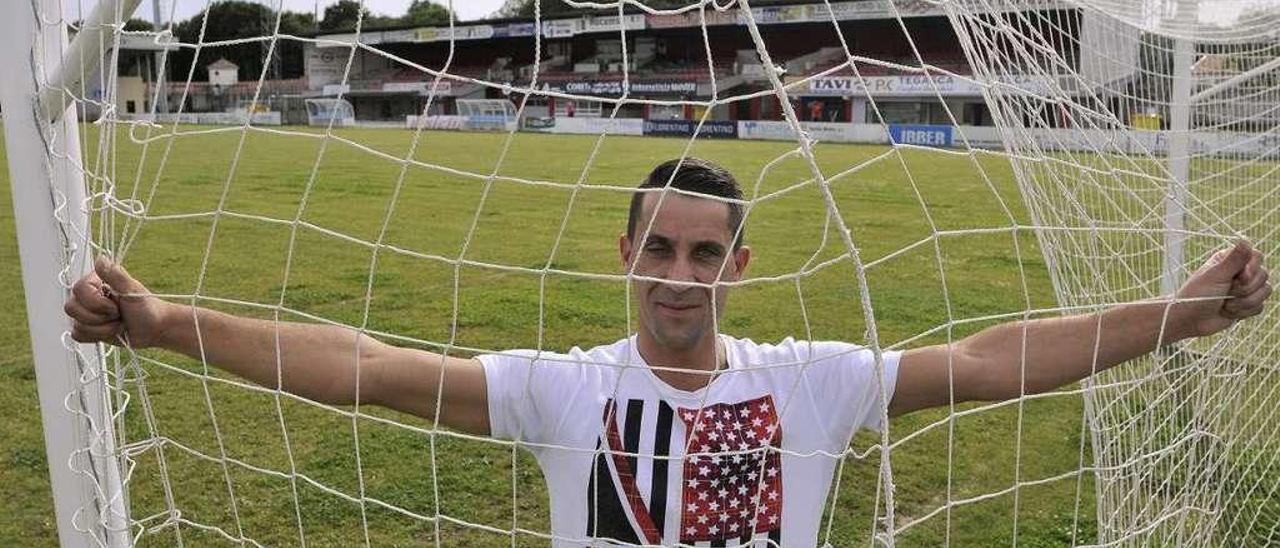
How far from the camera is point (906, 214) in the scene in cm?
1120

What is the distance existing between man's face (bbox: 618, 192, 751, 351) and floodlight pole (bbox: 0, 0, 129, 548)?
1.02 metres

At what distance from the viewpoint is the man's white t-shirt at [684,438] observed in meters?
1.57

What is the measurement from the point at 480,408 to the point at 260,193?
40.1 ft

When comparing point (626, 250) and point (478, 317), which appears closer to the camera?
point (626, 250)

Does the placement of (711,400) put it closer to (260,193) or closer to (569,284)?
(569,284)

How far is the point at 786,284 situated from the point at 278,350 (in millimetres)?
6023

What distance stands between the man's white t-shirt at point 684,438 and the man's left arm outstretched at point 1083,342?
8 centimetres

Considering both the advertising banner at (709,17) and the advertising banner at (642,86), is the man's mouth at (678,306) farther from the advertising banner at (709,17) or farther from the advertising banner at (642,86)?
the advertising banner at (642,86)

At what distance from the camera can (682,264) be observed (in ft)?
5.22

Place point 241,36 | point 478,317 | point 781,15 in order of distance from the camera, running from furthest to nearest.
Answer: point 781,15 < point 478,317 < point 241,36

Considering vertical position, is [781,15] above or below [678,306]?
above

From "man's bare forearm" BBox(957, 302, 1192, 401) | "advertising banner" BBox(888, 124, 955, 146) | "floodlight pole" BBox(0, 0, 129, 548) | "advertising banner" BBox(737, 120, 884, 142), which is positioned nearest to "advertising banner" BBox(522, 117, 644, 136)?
"advertising banner" BBox(737, 120, 884, 142)

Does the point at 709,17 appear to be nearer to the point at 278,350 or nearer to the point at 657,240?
the point at 657,240

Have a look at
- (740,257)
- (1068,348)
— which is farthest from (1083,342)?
(740,257)
